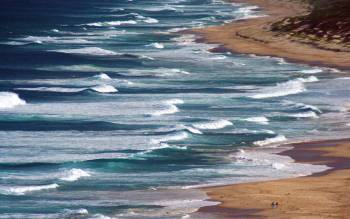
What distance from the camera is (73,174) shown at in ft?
128

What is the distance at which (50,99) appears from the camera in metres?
58.8

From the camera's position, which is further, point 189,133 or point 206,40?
point 206,40

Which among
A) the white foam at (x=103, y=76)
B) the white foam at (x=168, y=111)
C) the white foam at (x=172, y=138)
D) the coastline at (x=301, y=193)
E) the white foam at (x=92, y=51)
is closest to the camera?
the coastline at (x=301, y=193)

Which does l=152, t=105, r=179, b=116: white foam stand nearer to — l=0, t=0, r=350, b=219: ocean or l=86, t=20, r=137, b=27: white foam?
l=0, t=0, r=350, b=219: ocean

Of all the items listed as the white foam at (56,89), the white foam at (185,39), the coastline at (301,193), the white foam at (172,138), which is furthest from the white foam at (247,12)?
the coastline at (301,193)

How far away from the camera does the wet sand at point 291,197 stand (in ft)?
108

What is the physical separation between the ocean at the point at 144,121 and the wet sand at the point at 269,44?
1.67m

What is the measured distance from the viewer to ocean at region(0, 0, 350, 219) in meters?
36.7

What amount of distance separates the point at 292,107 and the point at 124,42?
4028 cm

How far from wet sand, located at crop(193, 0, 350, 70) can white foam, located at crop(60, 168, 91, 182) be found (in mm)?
34887

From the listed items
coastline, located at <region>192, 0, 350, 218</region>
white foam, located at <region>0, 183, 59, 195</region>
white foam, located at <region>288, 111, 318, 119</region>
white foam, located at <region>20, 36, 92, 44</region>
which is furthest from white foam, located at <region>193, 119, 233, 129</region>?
white foam, located at <region>20, 36, 92, 44</region>

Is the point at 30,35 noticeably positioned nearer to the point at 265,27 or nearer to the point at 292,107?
the point at 265,27

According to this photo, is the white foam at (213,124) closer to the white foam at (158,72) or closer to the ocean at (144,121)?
the ocean at (144,121)

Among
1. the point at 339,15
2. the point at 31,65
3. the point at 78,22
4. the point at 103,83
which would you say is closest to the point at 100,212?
the point at 103,83
